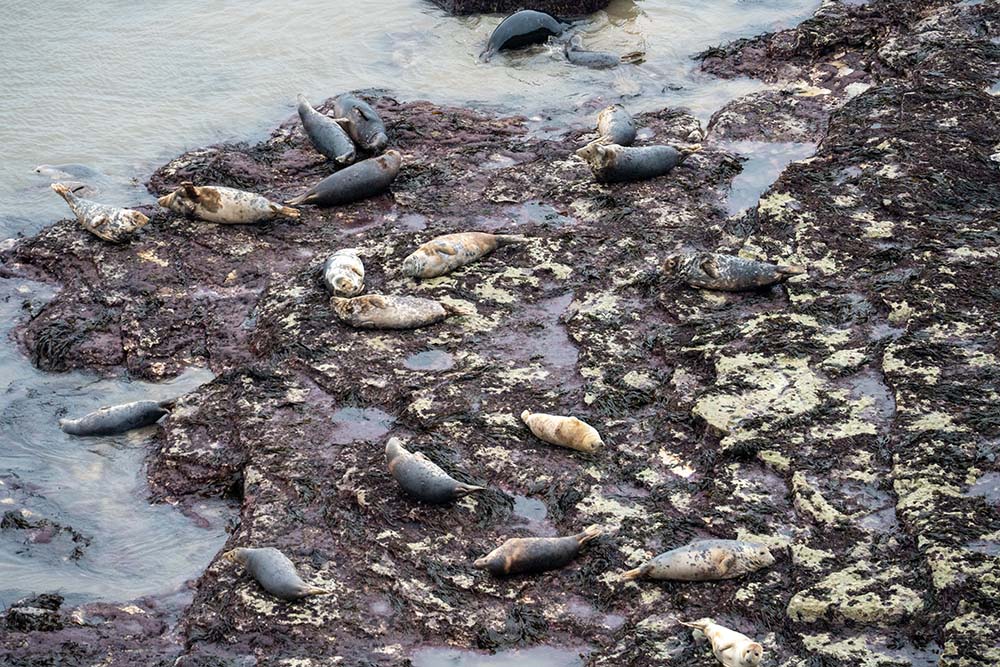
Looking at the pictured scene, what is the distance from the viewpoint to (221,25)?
1048 centimetres

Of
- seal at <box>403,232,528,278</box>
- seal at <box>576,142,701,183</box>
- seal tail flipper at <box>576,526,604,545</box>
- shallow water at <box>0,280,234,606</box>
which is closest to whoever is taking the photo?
seal tail flipper at <box>576,526,604,545</box>

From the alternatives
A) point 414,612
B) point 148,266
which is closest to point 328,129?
point 148,266

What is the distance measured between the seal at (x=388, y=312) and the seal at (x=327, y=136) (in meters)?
2.20

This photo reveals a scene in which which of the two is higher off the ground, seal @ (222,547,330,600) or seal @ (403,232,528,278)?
seal @ (403,232,528,278)

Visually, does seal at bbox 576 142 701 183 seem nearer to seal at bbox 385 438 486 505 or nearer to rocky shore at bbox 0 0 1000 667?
rocky shore at bbox 0 0 1000 667

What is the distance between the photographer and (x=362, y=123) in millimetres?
8086

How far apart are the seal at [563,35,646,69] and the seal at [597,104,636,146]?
1.73 m

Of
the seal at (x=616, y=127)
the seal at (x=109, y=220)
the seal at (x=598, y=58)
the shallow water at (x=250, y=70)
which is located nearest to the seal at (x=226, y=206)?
the seal at (x=109, y=220)

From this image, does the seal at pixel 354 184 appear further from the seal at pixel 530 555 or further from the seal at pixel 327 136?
the seal at pixel 530 555

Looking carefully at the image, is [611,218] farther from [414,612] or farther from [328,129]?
[414,612]

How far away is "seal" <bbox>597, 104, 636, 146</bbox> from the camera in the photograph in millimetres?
7742

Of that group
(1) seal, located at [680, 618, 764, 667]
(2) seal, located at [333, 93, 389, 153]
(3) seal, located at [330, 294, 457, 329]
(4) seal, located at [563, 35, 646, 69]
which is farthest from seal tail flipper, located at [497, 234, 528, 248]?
(4) seal, located at [563, 35, 646, 69]

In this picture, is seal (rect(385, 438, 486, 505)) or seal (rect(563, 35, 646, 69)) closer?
seal (rect(385, 438, 486, 505))

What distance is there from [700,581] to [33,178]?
611 centimetres
